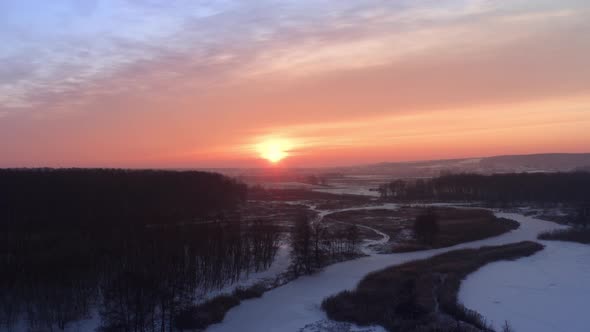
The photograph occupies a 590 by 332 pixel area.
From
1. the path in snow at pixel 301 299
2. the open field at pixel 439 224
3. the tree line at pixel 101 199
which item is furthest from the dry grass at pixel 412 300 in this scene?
the tree line at pixel 101 199

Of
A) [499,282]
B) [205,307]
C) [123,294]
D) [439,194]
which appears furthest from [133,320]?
[439,194]

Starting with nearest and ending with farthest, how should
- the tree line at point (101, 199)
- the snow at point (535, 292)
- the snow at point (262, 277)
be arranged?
the snow at point (535, 292) < the snow at point (262, 277) < the tree line at point (101, 199)

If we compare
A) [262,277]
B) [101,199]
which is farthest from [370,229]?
[101,199]

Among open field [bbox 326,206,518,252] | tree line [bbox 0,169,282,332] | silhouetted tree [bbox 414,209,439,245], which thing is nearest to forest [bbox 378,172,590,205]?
open field [bbox 326,206,518,252]

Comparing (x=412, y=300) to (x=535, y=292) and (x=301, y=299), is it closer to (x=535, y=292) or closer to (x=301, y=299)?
(x=301, y=299)

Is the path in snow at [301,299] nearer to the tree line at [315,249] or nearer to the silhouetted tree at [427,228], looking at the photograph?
the tree line at [315,249]

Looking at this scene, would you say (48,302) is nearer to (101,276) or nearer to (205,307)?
(101,276)
